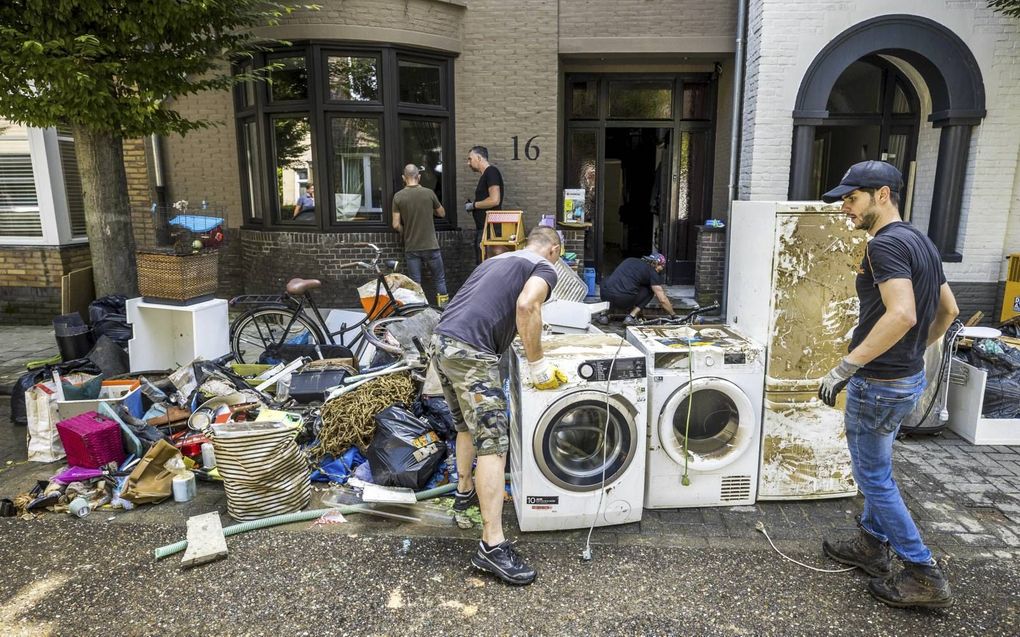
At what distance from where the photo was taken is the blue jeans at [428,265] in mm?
8408

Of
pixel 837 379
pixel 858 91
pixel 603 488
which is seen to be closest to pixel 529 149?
pixel 858 91

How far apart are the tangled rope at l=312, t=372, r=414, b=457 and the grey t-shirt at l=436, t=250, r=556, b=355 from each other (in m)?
1.40

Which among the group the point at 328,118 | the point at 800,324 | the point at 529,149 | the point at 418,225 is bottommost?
the point at 800,324

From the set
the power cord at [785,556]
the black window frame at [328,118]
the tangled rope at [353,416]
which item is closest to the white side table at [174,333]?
the tangled rope at [353,416]

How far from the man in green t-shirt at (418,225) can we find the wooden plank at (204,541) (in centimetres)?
448

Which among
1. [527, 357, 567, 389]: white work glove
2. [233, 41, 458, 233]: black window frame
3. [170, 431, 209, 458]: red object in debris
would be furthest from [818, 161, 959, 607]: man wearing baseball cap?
[233, 41, 458, 233]: black window frame

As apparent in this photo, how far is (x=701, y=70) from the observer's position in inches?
393

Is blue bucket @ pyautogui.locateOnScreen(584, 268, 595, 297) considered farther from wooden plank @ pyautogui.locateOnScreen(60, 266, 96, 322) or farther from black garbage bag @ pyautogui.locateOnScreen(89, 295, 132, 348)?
wooden plank @ pyautogui.locateOnScreen(60, 266, 96, 322)

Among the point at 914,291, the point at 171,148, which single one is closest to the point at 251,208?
the point at 171,148

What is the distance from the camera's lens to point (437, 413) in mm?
4891

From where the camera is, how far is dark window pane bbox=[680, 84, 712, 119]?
10.2 metres

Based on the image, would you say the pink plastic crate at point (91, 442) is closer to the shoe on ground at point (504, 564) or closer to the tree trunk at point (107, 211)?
the tree trunk at point (107, 211)

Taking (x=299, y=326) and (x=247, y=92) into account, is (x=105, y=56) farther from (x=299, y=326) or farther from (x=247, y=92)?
(x=247, y=92)

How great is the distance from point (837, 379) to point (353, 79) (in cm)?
745
